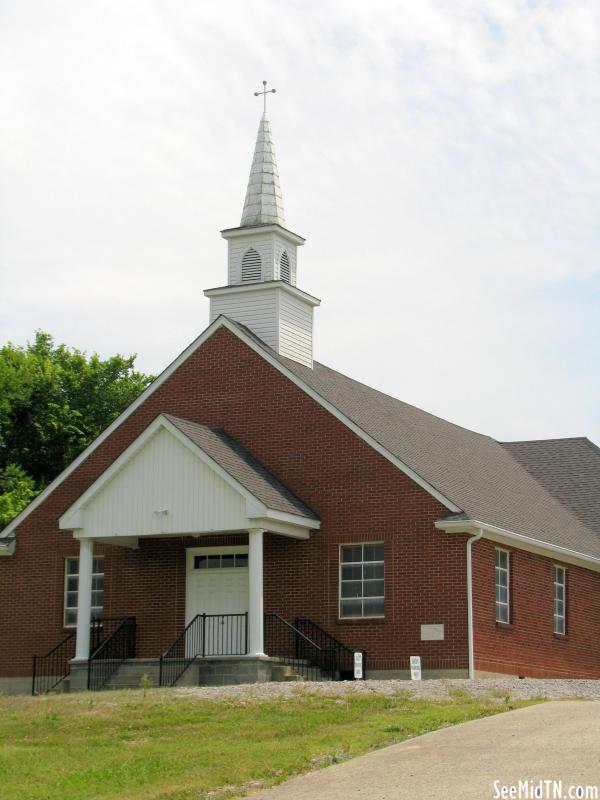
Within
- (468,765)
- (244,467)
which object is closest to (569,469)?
(244,467)

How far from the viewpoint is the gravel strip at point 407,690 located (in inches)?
914

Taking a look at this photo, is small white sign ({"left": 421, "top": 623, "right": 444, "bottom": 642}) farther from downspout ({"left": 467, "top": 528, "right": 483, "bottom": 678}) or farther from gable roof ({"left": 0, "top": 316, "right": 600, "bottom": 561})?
gable roof ({"left": 0, "top": 316, "right": 600, "bottom": 561})

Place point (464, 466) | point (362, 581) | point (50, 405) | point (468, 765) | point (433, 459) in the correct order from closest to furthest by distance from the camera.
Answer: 1. point (468, 765)
2. point (362, 581)
3. point (433, 459)
4. point (464, 466)
5. point (50, 405)

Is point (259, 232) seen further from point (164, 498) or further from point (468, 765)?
point (468, 765)

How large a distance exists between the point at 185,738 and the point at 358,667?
868cm

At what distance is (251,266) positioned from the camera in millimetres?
34750

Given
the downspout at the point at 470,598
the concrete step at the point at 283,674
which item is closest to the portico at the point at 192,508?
the concrete step at the point at 283,674

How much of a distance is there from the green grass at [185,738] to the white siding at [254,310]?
36.5ft

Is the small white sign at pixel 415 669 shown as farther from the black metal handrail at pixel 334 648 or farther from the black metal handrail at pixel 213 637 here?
the black metal handrail at pixel 213 637

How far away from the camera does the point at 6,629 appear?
108ft

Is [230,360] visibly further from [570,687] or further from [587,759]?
[587,759]

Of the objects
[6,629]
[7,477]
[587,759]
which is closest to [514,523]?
[6,629]

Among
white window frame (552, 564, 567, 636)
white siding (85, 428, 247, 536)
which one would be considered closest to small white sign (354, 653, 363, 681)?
white siding (85, 428, 247, 536)

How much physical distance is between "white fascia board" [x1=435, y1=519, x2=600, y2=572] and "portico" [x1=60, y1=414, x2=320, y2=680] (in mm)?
3194
